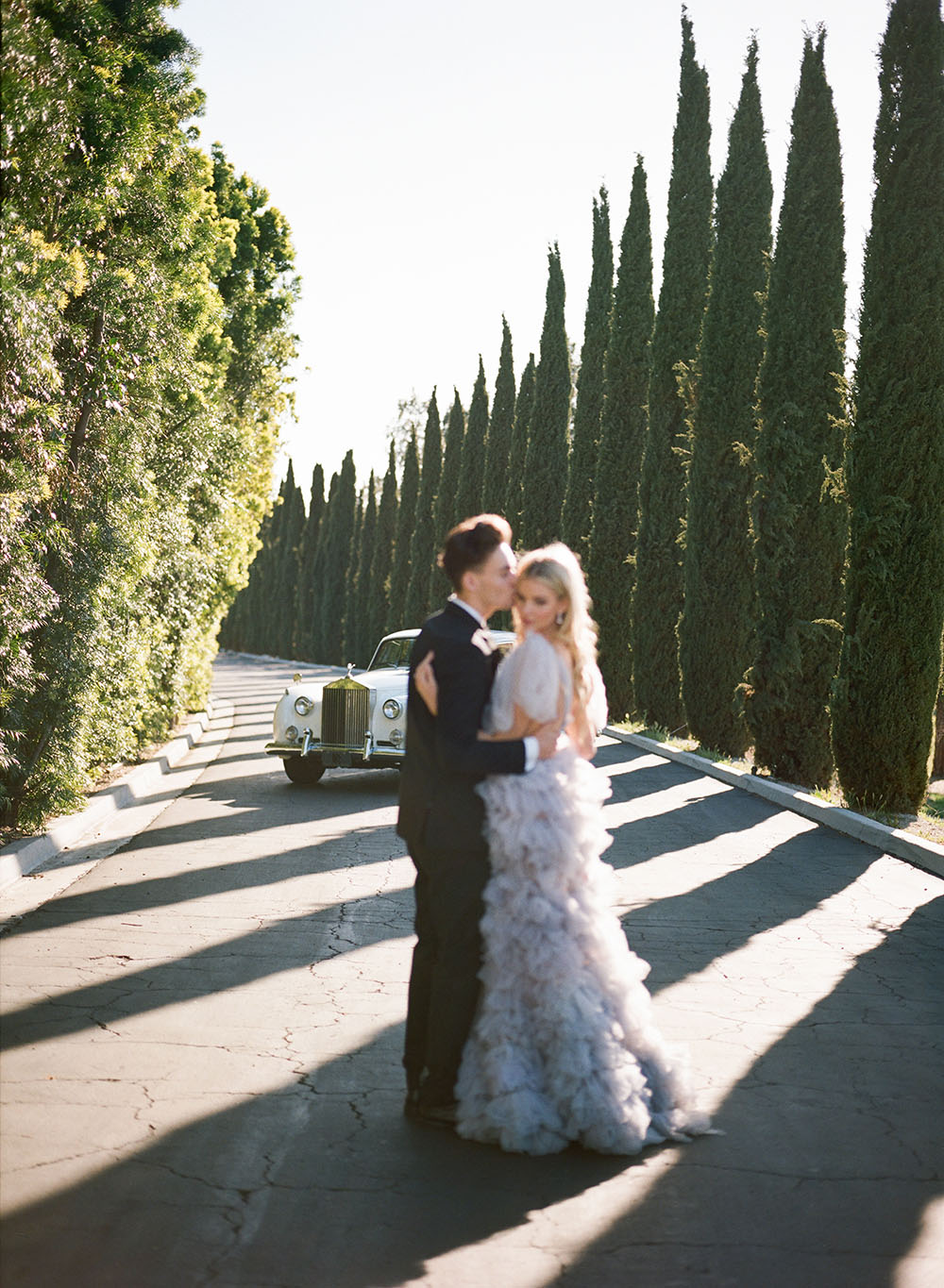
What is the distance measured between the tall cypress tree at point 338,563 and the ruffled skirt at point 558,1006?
66639 millimetres

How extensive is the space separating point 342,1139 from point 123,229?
343 inches

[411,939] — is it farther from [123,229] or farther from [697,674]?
[697,674]

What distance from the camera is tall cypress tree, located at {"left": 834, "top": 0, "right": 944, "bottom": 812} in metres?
12.7

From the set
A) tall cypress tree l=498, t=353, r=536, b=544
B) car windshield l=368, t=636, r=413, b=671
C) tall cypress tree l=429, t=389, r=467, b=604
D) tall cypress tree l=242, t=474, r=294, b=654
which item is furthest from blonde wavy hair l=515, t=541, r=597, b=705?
tall cypress tree l=242, t=474, r=294, b=654

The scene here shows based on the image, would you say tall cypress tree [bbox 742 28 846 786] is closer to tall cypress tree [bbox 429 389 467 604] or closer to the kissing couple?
the kissing couple

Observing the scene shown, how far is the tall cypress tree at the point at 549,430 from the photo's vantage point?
38156 millimetres

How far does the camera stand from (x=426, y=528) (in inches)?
2223

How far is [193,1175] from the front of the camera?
3930 mm

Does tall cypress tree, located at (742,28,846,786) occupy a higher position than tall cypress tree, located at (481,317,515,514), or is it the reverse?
tall cypress tree, located at (481,317,515,514)

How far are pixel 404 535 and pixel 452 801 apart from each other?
5569 centimetres

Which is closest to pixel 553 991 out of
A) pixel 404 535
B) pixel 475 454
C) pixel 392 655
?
pixel 392 655

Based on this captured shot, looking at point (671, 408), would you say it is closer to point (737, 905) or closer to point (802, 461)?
point (802, 461)

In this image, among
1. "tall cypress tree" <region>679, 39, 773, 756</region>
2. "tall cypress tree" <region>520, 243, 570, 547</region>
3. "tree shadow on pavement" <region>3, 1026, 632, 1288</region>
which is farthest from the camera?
"tall cypress tree" <region>520, 243, 570, 547</region>

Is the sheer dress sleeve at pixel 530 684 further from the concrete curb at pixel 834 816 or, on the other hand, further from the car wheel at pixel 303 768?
the car wheel at pixel 303 768
